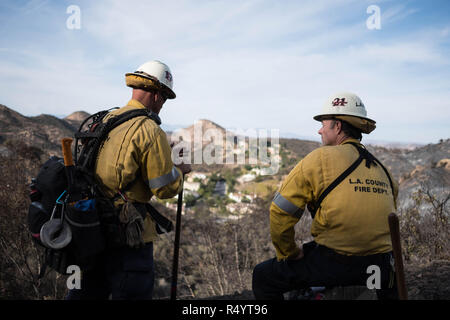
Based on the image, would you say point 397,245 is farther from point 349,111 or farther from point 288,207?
point 349,111

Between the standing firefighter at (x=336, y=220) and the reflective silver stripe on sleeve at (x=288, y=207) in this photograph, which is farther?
the reflective silver stripe on sleeve at (x=288, y=207)

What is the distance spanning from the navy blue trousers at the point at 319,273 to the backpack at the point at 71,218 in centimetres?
122

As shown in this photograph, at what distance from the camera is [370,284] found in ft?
7.49

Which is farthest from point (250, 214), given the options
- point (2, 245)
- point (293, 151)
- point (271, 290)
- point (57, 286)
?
point (293, 151)

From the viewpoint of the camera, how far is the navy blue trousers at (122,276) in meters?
2.19

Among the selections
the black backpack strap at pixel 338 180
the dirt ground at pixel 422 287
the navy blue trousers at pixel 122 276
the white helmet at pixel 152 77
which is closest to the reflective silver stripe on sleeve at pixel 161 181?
the navy blue trousers at pixel 122 276

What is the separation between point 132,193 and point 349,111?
6.58 ft

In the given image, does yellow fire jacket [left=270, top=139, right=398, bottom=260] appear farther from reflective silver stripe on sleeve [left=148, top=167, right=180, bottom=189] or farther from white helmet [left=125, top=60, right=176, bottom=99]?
white helmet [left=125, top=60, right=176, bottom=99]

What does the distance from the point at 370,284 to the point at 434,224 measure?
4835 mm

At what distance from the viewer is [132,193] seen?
92.7 inches

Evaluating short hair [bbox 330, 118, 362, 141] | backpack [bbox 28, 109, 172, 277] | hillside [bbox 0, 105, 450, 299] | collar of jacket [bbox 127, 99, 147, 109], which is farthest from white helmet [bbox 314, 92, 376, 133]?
backpack [bbox 28, 109, 172, 277]

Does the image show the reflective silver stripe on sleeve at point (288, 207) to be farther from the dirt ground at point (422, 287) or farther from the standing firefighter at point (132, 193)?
the dirt ground at point (422, 287)

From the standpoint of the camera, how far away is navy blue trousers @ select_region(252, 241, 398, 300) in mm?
2279

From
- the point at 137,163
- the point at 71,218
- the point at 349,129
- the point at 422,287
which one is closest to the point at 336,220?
the point at 349,129
